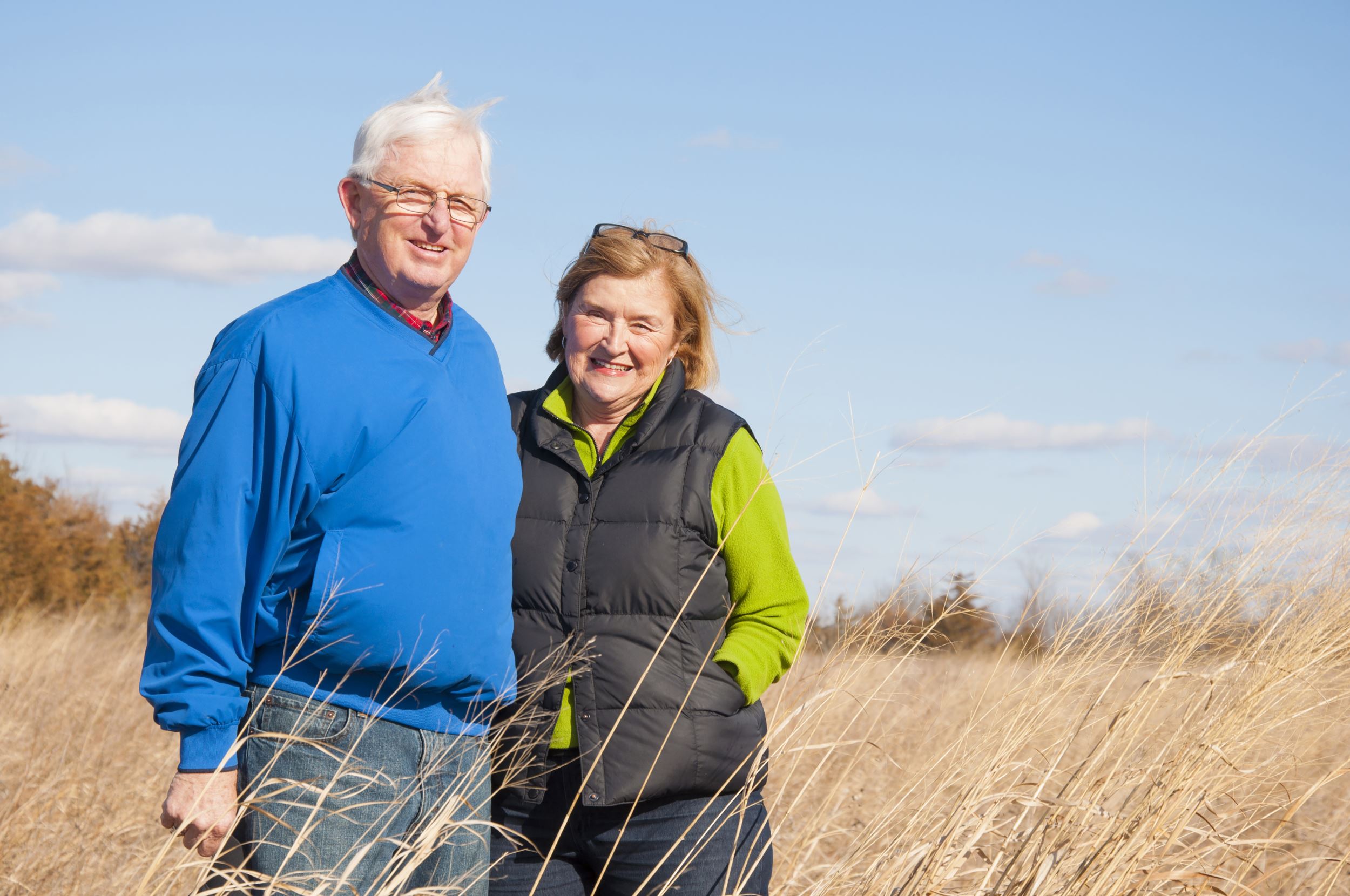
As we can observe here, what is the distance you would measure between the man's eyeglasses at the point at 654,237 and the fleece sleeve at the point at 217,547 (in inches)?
39.2

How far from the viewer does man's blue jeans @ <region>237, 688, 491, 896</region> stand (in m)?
1.82

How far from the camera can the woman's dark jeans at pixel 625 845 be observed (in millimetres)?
2195

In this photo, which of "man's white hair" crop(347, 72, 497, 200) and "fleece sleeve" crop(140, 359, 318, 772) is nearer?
"fleece sleeve" crop(140, 359, 318, 772)

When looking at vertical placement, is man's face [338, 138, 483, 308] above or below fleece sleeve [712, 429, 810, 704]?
above

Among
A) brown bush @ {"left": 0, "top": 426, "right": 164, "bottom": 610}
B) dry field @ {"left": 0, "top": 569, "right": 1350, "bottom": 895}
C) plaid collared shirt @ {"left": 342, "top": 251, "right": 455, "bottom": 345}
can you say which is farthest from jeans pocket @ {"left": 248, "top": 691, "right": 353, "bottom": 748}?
brown bush @ {"left": 0, "top": 426, "right": 164, "bottom": 610}

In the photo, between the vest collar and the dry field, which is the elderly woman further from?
the dry field

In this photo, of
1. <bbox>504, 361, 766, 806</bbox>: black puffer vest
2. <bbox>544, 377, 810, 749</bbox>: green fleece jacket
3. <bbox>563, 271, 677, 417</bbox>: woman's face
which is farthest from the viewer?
<bbox>563, 271, 677, 417</bbox>: woman's face

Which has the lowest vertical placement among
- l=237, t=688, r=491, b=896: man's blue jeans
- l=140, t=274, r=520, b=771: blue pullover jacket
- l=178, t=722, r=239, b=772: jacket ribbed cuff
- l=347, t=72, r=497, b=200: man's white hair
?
l=237, t=688, r=491, b=896: man's blue jeans

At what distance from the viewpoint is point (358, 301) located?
2027mm

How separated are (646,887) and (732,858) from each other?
0.22 m

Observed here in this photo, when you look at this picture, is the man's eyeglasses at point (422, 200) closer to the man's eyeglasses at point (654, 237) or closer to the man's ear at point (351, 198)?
the man's ear at point (351, 198)

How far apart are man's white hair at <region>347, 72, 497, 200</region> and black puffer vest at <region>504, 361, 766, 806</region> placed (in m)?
0.69

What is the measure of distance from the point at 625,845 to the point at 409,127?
1550 mm

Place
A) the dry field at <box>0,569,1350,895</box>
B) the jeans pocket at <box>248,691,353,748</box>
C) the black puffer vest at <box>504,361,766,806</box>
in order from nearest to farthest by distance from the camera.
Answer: the jeans pocket at <box>248,691,353,748</box> → the dry field at <box>0,569,1350,895</box> → the black puffer vest at <box>504,361,766,806</box>
